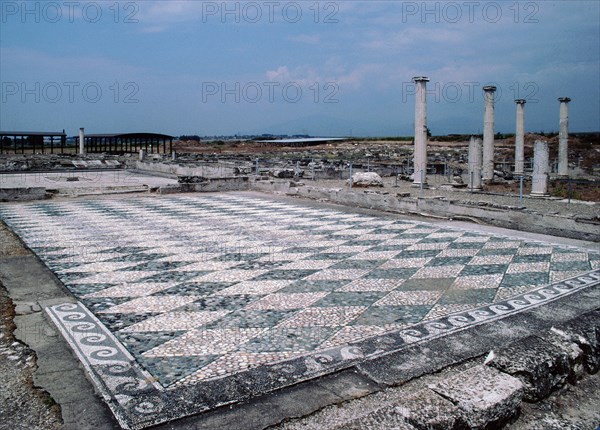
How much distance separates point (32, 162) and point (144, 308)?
26.6 meters

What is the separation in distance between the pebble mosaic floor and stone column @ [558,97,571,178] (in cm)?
1960

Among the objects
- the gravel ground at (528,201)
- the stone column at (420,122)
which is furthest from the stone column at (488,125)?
the gravel ground at (528,201)

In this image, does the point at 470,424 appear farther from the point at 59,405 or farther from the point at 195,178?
the point at 195,178

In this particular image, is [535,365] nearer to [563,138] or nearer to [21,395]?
[21,395]

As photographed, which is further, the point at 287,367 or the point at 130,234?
the point at 130,234

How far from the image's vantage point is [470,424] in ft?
8.39

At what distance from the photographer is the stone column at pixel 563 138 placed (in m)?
25.9

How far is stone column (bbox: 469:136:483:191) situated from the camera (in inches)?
704

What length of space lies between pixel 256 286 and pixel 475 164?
1527 cm

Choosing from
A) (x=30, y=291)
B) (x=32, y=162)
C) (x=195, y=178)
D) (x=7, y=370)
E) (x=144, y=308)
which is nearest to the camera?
(x=7, y=370)

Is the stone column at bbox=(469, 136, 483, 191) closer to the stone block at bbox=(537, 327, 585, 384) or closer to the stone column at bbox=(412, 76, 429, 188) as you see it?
the stone column at bbox=(412, 76, 429, 188)

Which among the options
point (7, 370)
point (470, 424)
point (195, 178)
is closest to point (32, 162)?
point (195, 178)

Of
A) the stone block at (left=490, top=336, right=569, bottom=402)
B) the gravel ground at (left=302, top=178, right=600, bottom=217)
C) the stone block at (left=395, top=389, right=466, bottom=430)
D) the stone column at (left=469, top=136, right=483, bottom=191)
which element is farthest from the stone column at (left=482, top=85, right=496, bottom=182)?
the stone block at (left=395, top=389, right=466, bottom=430)

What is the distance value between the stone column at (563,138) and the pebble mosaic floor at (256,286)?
64.3 ft
